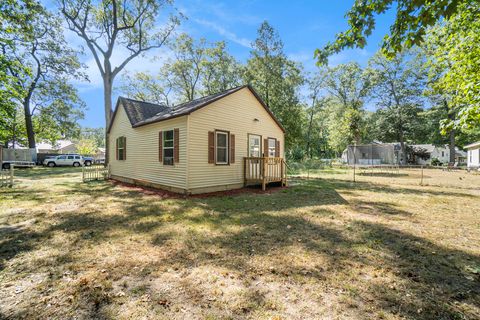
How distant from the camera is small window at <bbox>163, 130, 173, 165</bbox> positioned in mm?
9320

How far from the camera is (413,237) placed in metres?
4.41

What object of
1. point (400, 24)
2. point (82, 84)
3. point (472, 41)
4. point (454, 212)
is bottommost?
point (454, 212)

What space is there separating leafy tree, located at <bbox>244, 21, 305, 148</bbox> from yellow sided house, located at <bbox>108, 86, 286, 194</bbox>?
954 centimetres

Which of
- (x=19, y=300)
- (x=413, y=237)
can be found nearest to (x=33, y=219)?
(x=19, y=300)

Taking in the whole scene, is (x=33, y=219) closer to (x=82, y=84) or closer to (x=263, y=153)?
(x=263, y=153)

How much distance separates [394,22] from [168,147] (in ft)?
27.1

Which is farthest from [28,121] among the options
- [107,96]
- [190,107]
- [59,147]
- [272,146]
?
[272,146]

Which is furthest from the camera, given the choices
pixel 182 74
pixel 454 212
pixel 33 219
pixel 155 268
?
pixel 182 74

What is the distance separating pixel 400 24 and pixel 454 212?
19.6 feet

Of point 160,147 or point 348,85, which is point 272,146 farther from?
point 348,85

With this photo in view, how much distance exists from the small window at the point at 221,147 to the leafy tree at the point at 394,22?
5.84 metres

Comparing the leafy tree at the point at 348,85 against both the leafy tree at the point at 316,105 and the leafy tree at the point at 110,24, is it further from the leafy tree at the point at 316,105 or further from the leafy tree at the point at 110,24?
the leafy tree at the point at 110,24

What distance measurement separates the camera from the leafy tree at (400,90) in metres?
32.8

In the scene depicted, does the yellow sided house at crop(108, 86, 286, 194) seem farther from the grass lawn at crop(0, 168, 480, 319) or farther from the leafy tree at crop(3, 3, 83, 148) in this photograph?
the leafy tree at crop(3, 3, 83, 148)
